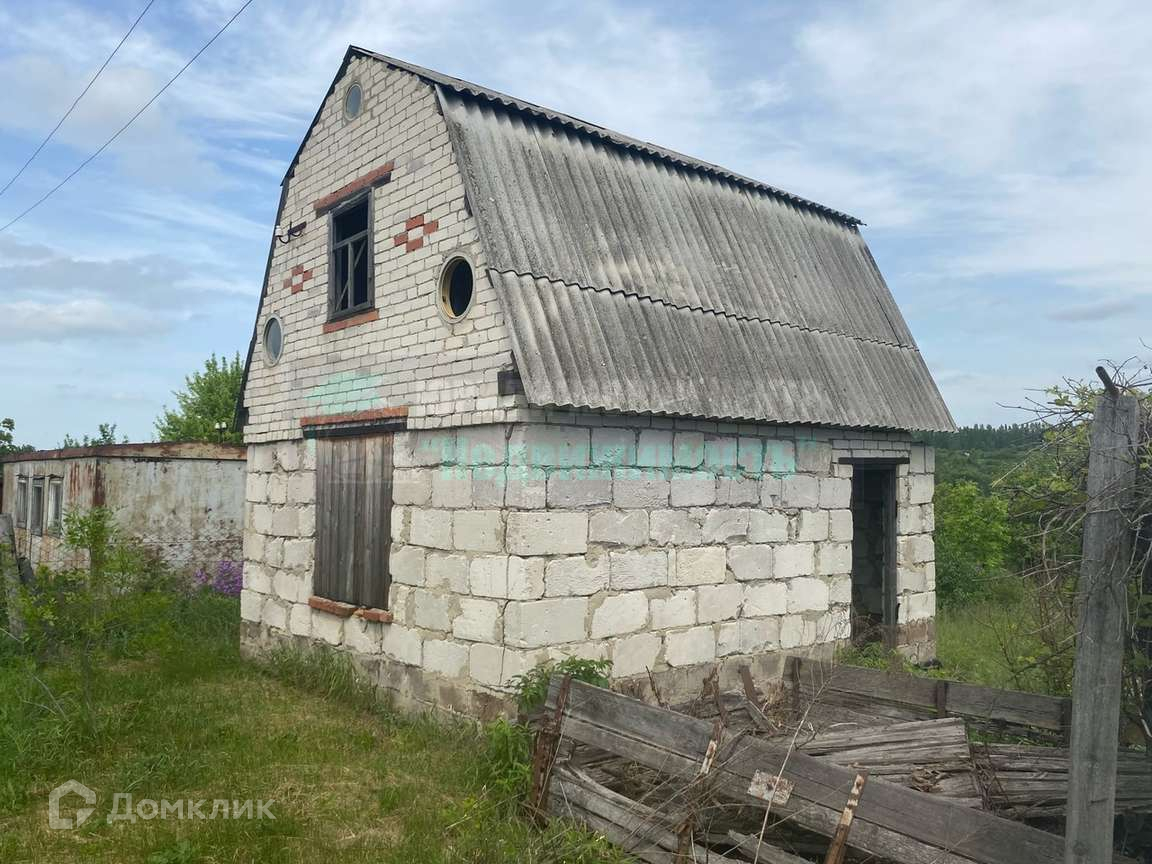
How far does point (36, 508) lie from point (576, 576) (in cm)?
1393

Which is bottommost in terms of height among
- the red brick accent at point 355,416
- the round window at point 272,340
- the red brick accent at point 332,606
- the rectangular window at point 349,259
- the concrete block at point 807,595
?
the red brick accent at point 332,606

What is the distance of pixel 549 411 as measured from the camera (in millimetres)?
6824

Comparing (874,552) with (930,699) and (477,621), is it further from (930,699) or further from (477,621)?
(477,621)

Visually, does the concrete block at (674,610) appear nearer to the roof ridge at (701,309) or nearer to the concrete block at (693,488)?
the concrete block at (693,488)

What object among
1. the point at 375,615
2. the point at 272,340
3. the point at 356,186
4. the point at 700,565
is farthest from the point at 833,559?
the point at 272,340

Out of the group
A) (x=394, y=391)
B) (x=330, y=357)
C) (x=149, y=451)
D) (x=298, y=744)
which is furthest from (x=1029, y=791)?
(x=149, y=451)

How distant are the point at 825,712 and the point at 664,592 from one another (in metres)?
1.62

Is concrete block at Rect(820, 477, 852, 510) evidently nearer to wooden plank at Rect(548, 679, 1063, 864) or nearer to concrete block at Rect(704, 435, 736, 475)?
concrete block at Rect(704, 435, 736, 475)

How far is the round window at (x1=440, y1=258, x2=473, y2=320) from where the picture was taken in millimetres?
7638

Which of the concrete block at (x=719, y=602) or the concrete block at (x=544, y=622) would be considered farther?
the concrete block at (x=719, y=602)

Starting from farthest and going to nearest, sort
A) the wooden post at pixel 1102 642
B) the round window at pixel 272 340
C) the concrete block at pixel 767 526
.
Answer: the round window at pixel 272 340, the concrete block at pixel 767 526, the wooden post at pixel 1102 642

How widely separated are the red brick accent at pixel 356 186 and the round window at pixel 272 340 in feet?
4.90

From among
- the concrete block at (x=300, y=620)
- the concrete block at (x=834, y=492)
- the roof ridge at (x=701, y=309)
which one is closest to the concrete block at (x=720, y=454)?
the roof ridge at (x=701, y=309)

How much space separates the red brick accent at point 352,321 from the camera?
860 cm
